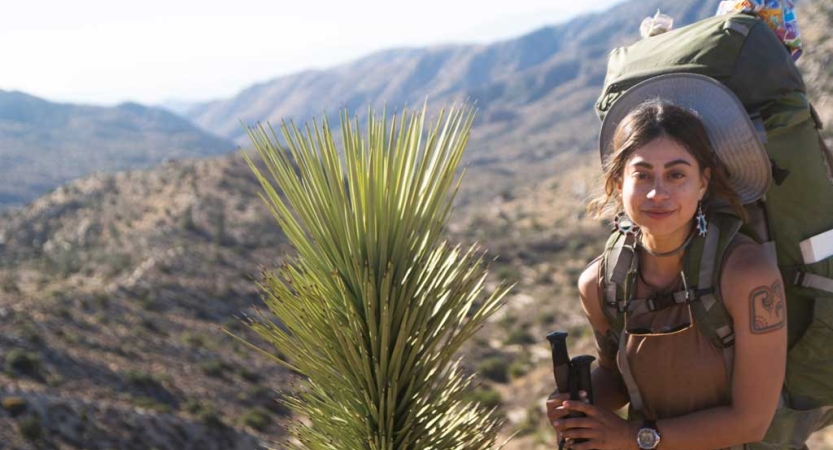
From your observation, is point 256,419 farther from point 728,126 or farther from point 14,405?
point 728,126

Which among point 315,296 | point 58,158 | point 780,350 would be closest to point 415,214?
point 315,296

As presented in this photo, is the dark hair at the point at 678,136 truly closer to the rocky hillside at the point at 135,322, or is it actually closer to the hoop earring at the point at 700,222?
the hoop earring at the point at 700,222

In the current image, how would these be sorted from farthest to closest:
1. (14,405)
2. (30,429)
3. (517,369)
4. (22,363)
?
(517,369), (22,363), (14,405), (30,429)

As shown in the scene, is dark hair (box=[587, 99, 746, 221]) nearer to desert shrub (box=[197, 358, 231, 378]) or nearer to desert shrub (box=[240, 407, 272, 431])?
desert shrub (box=[240, 407, 272, 431])

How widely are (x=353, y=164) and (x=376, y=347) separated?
52 cm

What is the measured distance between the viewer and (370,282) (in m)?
1.95

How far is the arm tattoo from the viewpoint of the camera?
5.82ft

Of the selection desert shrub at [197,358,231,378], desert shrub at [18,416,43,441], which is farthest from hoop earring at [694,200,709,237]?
desert shrub at [197,358,231,378]

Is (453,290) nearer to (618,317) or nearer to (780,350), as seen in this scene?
(618,317)

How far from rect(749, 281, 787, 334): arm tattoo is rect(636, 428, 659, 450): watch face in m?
0.38

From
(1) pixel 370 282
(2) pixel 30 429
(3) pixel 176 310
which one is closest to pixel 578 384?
(1) pixel 370 282

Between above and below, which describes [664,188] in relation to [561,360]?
above

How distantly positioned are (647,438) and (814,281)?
0.64 metres

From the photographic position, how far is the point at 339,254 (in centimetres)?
208
